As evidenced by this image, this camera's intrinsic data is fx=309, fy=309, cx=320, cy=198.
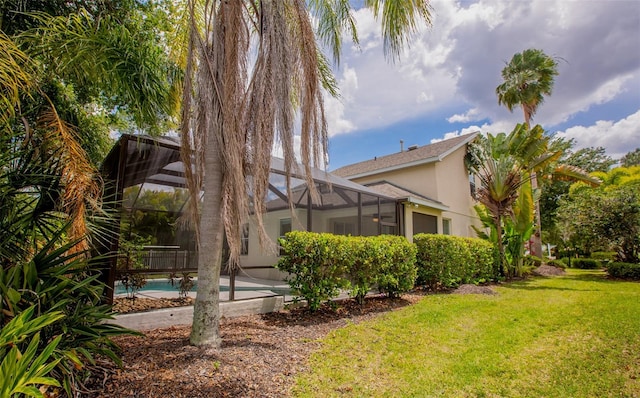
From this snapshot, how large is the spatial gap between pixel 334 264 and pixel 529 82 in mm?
19564

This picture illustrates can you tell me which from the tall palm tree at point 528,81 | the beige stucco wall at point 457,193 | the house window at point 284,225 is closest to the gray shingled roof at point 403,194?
the beige stucco wall at point 457,193

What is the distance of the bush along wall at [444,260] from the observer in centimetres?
1023

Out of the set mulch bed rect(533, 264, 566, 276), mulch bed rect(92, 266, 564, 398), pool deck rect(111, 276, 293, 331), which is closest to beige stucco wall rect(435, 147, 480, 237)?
mulch bed rect(533, 264, 566, 276)

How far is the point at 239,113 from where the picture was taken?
13.5 feet

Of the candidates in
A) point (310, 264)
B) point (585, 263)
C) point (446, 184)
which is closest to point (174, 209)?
point (310, 264)

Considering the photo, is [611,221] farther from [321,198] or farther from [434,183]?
[321,198]

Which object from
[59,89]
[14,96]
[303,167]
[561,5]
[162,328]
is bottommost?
[162,328]

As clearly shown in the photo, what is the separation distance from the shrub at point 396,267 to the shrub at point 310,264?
5.50 feet

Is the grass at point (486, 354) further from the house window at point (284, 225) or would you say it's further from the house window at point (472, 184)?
the house window at point (472, 184)

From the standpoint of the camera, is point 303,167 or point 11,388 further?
point 303,167

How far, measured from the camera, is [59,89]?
18.2 feet

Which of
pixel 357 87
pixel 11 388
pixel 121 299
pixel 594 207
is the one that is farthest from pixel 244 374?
pixel 594 207

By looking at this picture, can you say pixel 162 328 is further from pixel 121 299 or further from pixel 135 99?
pixel 135 99

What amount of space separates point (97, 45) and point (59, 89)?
1643 millimetres
